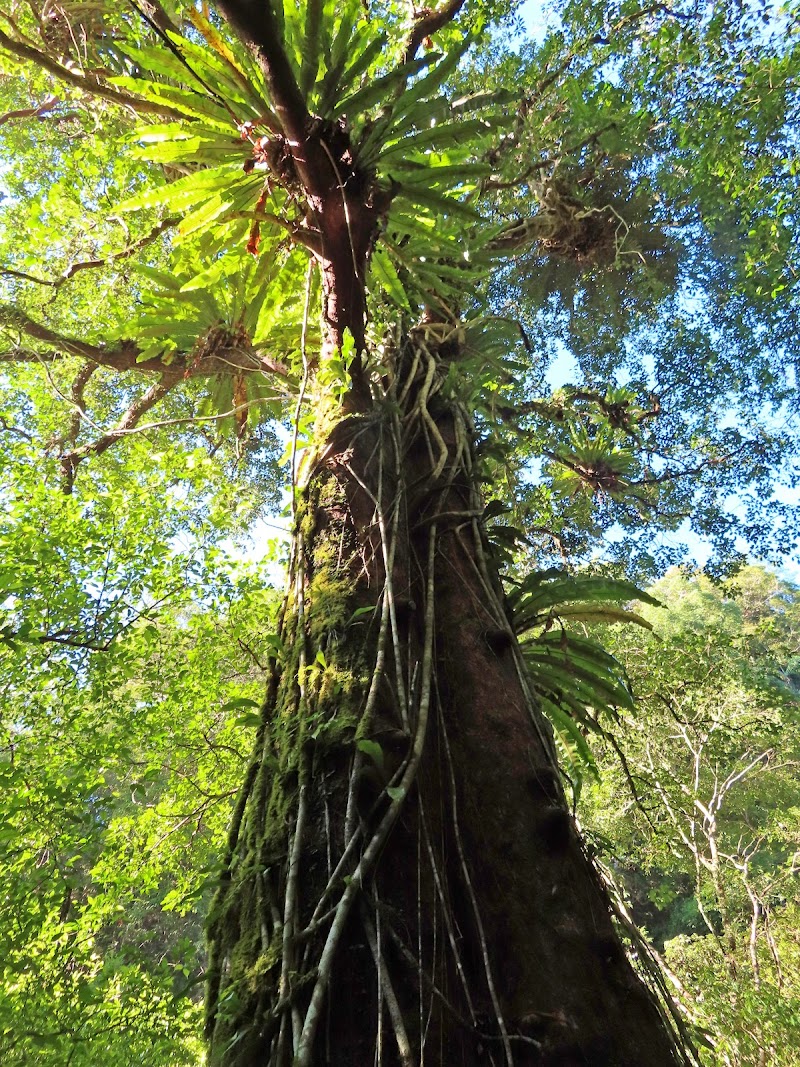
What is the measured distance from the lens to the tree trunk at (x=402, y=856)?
0.90 meters

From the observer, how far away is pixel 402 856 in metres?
1.08

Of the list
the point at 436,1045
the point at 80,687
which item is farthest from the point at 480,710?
the point at 80,687

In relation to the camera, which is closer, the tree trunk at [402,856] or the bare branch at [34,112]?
the tree trunk at [402,856]

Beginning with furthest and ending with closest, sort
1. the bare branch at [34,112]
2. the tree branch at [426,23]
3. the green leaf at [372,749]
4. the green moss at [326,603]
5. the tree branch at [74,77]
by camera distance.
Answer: the bare branch at [34,112] → the tree branch at [426,23] → the tree branch at [74,77] → the green moss at [326,603] → the green leaf at [372,749]

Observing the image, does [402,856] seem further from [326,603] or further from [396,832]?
[326,603]

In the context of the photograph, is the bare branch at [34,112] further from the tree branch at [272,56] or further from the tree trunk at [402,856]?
the tree trunk at [402,856]

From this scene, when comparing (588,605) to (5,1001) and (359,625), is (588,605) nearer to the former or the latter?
(359,625)

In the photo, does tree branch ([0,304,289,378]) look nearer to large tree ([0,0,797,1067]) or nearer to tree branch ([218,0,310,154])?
large tree ([0,0,797,1067])

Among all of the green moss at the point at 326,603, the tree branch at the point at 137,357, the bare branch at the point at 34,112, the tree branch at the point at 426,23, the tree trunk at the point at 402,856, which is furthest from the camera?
the bare branch at the point at 34,112

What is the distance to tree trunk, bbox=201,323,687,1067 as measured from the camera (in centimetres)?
90

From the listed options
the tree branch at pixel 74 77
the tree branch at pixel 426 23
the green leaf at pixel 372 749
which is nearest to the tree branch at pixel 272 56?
the tree branch at pixel 74 77

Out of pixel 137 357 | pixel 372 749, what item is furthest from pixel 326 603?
pixel 137 357

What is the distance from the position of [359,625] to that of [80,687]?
3.63 metres

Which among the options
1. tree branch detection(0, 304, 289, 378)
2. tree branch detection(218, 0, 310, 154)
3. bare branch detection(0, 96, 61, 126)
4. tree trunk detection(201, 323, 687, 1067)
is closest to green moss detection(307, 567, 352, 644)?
tree trunk detection(201, 323, 687, 1067)
